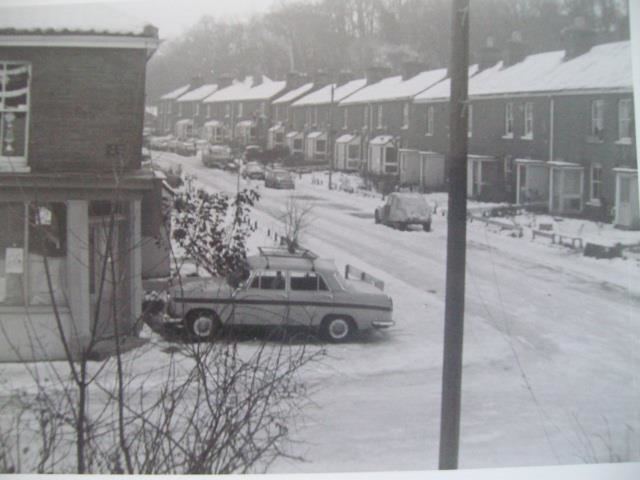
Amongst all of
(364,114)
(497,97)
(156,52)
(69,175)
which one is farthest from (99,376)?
(497,97)

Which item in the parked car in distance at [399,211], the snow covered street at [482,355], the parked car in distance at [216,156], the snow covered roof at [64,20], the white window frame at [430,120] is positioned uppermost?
the snow covered roof at [64,20]

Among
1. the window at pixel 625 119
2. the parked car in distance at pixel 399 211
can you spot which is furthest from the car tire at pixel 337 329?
the window at pixel 625 119

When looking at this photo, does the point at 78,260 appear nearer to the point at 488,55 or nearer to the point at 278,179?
the point at 278,179

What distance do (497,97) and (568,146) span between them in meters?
0.40

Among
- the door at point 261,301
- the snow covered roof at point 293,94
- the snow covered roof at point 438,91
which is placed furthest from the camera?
the snow covered roof at point 293,94

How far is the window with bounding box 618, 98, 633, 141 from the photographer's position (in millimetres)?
3885

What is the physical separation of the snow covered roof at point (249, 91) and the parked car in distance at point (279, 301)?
747 mm

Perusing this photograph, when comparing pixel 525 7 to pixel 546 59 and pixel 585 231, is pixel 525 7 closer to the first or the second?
pixel 546 59

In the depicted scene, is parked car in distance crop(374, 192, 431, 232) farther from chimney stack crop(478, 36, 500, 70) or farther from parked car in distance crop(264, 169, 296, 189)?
chimney stack crop(478, 36, 500, 70)

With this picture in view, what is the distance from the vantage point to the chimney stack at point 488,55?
3723mm

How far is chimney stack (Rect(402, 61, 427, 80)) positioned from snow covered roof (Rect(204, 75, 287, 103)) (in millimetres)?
547

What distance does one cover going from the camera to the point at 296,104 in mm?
3910

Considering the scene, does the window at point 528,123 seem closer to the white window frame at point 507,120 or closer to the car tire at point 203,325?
the white window frame at point 507,120

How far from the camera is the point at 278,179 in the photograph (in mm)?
3758
